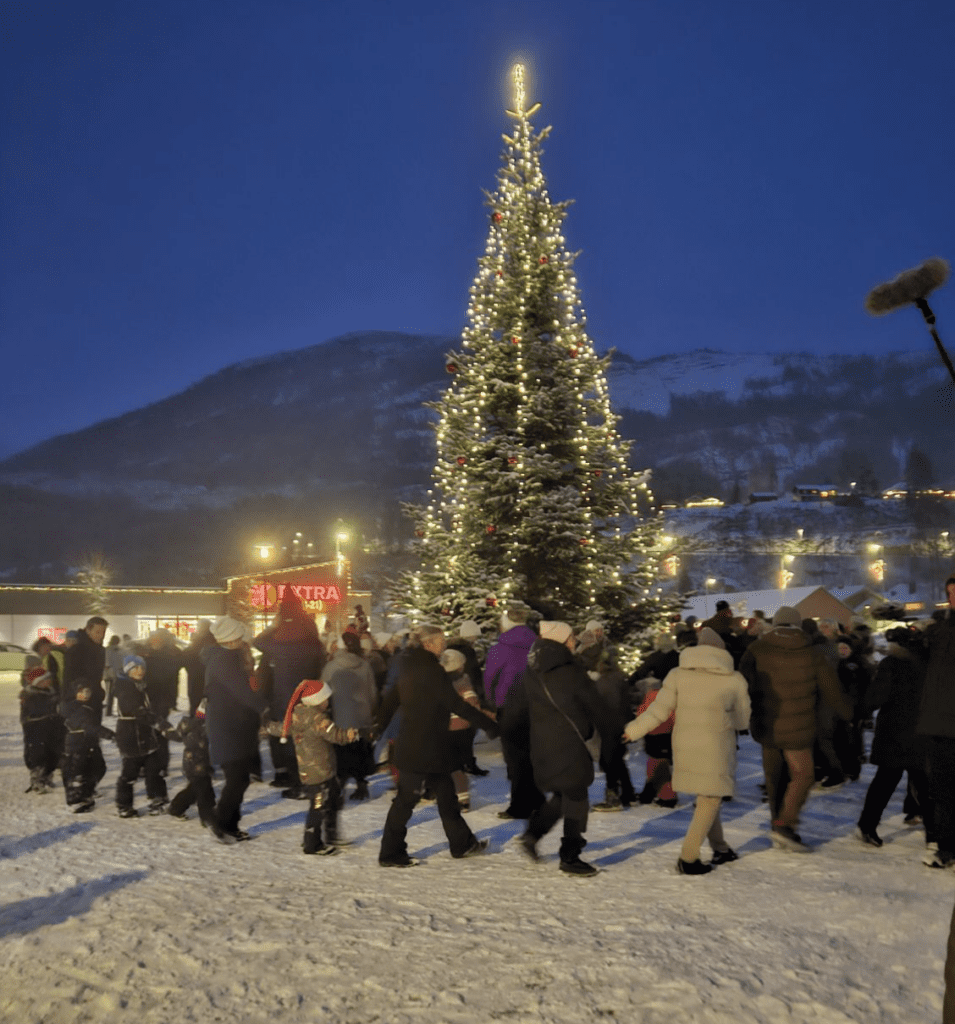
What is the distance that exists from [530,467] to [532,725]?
905 centimetres

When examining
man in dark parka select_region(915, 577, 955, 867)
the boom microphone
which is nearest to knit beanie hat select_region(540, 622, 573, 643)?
man in dark parka select_region(915, 577, 955, 867)

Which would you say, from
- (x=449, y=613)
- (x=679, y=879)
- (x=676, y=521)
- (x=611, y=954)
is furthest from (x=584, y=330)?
(x=676, y=521)

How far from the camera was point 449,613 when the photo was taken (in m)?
15.9

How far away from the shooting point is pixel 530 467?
15.6 metres

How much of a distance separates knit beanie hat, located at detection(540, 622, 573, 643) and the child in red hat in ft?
5.75

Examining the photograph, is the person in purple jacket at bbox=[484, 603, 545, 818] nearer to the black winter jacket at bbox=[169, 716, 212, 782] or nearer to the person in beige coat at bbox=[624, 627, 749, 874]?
the person in beige coat at bbox=[624, 627, 749, 874]

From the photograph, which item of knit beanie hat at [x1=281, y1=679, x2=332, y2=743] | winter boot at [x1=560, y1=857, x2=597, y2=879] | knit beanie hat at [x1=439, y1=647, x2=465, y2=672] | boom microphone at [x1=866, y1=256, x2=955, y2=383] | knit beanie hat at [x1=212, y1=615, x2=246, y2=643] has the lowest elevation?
winter boot at [x1=560, y1=857, x2=597, y2=879]

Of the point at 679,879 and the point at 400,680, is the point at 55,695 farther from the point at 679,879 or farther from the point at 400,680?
the point at 679,879

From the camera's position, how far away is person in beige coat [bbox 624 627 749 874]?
21.9 feet

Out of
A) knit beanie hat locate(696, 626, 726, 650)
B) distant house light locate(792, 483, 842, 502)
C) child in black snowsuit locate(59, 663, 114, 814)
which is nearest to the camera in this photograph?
knit beanie hat locate(696, 626, 726, 650)

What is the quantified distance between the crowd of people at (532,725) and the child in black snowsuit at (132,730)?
0.02m

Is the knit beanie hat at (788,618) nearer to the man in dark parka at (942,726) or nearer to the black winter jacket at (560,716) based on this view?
the man in dark parka at (942,726)

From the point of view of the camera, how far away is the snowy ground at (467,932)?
4.44m

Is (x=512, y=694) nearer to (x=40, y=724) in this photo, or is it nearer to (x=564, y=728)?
(x=564, y=728)
